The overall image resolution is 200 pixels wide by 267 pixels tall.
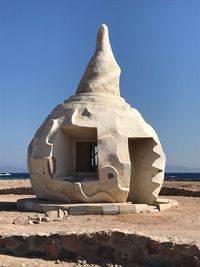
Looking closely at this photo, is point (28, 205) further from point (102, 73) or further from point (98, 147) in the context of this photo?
point (102, 73)

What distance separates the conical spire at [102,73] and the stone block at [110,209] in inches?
159

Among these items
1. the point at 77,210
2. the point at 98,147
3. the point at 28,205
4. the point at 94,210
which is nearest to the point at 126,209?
the point at 94,210

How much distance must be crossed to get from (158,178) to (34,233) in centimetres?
627

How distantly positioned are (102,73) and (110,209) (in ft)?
15.7

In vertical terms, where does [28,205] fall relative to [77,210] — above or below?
below

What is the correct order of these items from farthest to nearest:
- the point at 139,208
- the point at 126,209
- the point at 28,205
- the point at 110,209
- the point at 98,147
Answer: the point at 28,205
the point at 98,147
the point at 139,208
the point at 126,209
the point at 110,209

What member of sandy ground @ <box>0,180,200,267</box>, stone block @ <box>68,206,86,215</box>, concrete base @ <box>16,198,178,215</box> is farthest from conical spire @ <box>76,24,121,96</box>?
sandy ground @ <box>0,180,200,267</box>

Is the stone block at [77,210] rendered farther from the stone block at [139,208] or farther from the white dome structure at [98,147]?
the stone block at [139,208]

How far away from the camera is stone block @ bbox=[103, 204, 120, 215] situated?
468 inches

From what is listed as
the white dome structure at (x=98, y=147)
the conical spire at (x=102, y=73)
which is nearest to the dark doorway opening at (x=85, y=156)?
the white dome structure at (x=98, y=147)

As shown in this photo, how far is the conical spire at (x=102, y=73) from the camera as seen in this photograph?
14.1 m

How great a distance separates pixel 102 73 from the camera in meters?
14.2

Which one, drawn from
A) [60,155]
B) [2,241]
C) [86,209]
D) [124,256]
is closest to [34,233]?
[2,241]

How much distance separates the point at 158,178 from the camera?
1341cm
